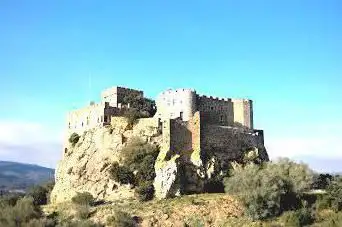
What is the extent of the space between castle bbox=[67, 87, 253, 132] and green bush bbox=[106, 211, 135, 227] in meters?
11.8

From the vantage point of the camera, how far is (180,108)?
60.3 meters

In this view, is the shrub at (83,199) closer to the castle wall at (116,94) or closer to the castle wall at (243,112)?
the castle wall at (116,94)

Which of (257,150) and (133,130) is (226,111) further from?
(133,130)

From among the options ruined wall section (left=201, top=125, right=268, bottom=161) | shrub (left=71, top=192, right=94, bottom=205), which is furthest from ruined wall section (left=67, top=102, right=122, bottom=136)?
ruined wall section (left=201, top=125, right=268, bottom=161)

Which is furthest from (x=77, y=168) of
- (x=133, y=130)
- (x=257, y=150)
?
(x=257, y=150)

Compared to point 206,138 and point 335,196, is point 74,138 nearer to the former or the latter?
point 206,138

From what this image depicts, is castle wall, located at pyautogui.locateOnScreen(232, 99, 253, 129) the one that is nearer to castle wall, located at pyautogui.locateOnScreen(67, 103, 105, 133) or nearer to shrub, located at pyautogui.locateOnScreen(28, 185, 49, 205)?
castle wall, located at pyautogui.locateOnScreen(67, 103, 105, 133)

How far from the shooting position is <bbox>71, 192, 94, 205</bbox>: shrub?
56938mm

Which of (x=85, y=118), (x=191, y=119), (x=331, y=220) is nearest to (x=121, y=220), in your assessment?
(x=191, y=119)

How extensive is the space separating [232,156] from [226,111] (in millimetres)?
5773

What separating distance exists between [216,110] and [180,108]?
479 cm

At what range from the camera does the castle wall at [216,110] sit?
6178cm

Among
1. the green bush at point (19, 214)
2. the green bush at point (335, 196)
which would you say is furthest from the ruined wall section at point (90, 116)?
the green bush at point (335, 196)

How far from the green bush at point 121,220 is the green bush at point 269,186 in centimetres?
1012
